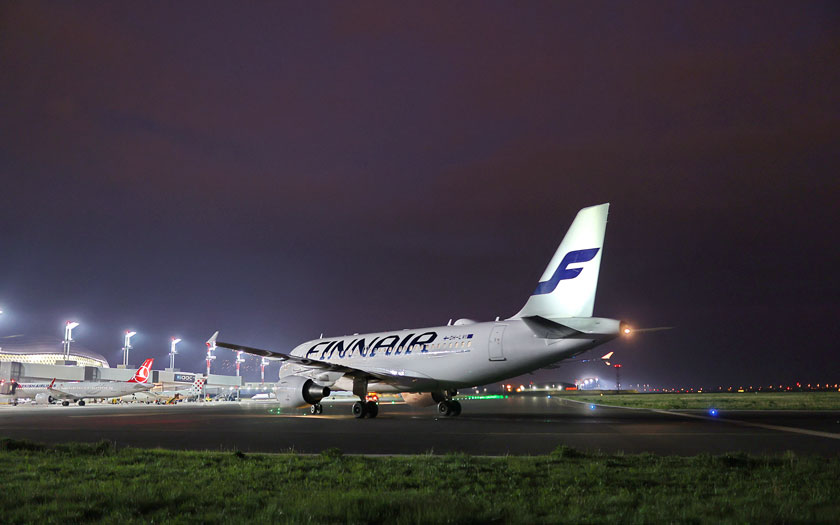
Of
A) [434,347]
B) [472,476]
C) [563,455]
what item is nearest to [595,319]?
[434,347]

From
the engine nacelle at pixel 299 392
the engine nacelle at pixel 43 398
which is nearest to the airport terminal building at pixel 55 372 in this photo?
the engine nacelle at pixel 43 398

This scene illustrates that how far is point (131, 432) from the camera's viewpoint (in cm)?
1994

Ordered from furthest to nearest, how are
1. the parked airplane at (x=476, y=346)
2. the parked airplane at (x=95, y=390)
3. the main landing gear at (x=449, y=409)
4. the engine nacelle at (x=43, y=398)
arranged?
1. the engine nacelle at (x=43, y=398)
2. the parked airplane at (x=95, y=390)
3. the main landing gear at (x=449, y=409)
4. the parked airplane at (x=476, y=346)

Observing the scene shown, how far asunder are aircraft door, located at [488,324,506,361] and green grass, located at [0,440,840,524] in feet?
47.1

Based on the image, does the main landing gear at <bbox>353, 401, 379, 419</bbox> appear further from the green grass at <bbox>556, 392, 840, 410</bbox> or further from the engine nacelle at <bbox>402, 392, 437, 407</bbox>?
the green grass at <bbox>556, 392, 840, 410</bbox>

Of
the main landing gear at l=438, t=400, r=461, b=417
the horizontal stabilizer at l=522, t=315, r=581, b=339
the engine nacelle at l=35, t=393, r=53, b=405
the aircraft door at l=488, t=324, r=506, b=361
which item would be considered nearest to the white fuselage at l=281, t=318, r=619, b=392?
the aircraft door at l=488, t=324, r=506, b=361

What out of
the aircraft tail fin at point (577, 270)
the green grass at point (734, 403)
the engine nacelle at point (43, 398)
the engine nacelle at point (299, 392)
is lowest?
the green grass at point (734, 403)

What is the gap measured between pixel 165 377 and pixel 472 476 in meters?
133

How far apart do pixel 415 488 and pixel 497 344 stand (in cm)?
1807

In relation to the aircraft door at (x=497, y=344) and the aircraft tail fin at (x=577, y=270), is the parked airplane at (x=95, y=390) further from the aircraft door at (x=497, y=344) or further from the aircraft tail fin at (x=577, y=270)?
the aircraft tail fin at (x=577, y=270)

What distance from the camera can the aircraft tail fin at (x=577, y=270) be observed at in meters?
23.1

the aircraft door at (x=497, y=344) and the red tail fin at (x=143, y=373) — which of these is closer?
the aircraft door at (x=497, y=344)

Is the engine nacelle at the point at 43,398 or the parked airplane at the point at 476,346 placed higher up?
the parked airplane at the point at 476,346

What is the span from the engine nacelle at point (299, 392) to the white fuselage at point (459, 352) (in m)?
1.28
